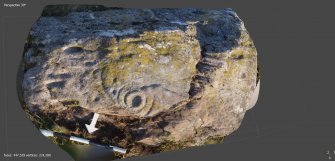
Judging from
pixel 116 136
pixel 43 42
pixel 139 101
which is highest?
pixel 43 42

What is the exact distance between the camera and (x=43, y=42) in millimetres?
5938

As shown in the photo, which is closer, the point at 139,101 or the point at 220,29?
the point at 139,101

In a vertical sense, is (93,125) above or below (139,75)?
below

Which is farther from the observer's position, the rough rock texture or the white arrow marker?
the white arrow marker

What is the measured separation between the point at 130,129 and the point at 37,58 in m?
1.17

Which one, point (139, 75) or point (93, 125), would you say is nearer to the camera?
point (139, 75)

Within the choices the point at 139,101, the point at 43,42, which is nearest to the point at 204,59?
the point at 139,101

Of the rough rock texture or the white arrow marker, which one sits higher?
the rough rock texture

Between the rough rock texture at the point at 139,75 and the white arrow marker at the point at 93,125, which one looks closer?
the rough rock texture at the point at 139,75

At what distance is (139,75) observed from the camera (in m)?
5.89

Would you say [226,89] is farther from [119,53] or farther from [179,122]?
[119,53]

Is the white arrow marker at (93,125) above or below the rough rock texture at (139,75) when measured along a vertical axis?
below

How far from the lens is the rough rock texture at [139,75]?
5.86m

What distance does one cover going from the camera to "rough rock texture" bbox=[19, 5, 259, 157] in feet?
19.2
